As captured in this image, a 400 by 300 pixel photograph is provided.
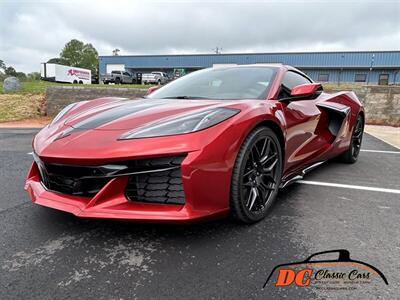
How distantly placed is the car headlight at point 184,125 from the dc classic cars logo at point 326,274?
36.3 inches

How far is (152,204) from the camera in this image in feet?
6.31

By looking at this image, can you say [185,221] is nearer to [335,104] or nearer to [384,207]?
[384,207]

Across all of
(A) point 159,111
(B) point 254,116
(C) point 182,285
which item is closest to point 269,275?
(C) point 182,285

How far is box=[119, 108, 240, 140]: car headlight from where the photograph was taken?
1.97 meters

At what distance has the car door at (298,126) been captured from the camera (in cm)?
277

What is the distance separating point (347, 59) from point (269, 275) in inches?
1488

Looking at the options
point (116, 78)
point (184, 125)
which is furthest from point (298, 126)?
point (116, 78)

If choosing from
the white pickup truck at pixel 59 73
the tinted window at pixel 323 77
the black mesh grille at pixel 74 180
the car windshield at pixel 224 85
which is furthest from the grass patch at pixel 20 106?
the tinted window at pixel 323 77

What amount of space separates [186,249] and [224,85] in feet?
5.18

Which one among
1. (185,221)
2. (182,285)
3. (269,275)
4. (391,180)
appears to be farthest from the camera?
(391,180)

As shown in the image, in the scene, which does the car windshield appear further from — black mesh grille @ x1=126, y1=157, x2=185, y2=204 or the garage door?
the garage door

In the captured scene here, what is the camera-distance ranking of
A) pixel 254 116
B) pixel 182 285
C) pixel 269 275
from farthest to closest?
pixel 254 116, pixel 269 275, pixel 182 285

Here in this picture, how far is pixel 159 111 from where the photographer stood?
232 cm

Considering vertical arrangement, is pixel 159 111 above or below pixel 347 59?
below
